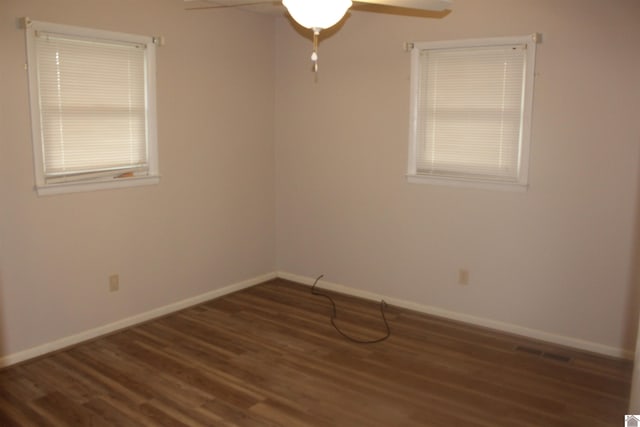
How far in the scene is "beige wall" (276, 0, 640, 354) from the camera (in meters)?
3.71

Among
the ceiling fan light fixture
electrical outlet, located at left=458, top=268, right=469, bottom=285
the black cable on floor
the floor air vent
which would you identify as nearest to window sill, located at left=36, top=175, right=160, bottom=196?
the black cable on floor

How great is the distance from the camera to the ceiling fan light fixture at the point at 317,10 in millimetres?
2254

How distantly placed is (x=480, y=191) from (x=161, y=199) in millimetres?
2394

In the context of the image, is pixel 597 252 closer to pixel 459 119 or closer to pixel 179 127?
pixel 459 119

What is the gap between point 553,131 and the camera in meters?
3.88

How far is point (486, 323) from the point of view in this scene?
14.2ft

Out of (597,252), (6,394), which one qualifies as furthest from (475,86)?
(6,394)

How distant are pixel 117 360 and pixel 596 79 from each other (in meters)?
3.53

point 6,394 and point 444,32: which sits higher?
point 444,32

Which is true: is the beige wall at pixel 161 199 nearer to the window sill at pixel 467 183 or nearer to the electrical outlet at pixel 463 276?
the window sill at pixel 467 183

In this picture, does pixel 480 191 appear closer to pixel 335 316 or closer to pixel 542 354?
pixel 542 354

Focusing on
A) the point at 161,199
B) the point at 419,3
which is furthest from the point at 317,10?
the point at 161,199

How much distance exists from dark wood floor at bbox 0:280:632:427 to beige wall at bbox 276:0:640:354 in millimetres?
377

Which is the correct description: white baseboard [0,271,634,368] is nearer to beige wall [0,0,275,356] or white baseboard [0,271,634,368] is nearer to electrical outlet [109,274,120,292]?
beige wall [0,0,275,356]
